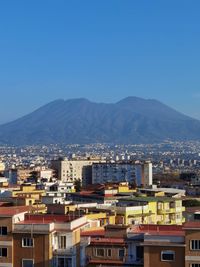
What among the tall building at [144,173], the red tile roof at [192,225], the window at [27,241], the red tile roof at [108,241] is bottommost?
the red tile roof at [108,241]

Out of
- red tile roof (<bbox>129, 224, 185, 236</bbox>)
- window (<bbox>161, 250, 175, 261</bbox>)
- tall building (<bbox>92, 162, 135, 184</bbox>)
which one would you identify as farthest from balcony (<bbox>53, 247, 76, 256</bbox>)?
tall building (<bbox>92, 162, 135, 184</bbox>)

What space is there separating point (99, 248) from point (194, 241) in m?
2.52

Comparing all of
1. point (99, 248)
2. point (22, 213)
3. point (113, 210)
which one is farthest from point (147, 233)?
point (113, 210)

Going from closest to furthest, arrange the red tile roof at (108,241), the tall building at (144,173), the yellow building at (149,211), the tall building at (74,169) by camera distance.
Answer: the red tile roof at (108,241) → the yellow building at (149,211) → the tall building at (144,173) → the tall building at (74,169)

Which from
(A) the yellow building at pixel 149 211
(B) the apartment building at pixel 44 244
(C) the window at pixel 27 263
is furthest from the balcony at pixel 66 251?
(A) the yellow building at pixel 149 211

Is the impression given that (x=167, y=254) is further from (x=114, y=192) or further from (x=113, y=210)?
(x=114, y=192)

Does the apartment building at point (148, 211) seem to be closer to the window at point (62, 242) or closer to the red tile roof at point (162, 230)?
the red tile roof at point (162, 230)

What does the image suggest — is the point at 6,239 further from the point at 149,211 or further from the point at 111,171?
the point at 111,171

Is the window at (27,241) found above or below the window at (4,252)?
above

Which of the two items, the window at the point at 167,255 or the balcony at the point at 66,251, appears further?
the balcony at the point at 66,251

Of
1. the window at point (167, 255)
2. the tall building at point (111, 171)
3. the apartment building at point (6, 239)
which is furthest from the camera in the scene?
the tall building at point (111, 171)

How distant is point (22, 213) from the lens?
17.0 metres

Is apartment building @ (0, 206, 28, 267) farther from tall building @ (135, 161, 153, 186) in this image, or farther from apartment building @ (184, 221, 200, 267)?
tall building @ (135, 161, 153, 186)

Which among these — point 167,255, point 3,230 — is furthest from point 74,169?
point 167,255
